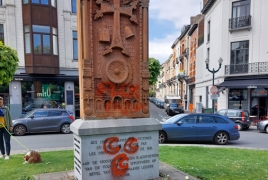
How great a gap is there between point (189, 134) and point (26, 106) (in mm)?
14729

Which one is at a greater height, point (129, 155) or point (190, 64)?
point (190, 64)

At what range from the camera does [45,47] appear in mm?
17641

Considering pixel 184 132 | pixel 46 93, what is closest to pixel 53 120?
pixel 46 93

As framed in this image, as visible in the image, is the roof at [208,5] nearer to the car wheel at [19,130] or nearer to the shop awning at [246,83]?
the shop awning at [246,83]

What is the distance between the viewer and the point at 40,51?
17438 millimetres

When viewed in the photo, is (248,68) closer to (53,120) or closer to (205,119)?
(205,119)

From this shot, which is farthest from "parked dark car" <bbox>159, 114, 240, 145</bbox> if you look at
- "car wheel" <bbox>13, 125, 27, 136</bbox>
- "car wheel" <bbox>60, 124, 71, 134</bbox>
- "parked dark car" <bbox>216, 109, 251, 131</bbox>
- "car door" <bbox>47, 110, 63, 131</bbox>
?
"car wheel" <bbox>13, 125, 27, 136</bbox>

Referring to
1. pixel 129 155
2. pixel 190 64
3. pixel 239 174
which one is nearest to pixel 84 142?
pixel 129 155

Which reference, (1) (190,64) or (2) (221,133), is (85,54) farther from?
(1) (190,64)

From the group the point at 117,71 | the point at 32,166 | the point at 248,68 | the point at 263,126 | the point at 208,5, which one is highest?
the point at 208,5

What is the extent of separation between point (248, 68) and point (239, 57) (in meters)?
1.48

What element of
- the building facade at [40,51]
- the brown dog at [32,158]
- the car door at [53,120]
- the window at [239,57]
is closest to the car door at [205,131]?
the brown dog at [32,158]

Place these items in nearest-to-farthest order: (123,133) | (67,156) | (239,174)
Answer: (123,133) < (239,174) < (67,156)

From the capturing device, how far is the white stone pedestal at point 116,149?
3.97m
